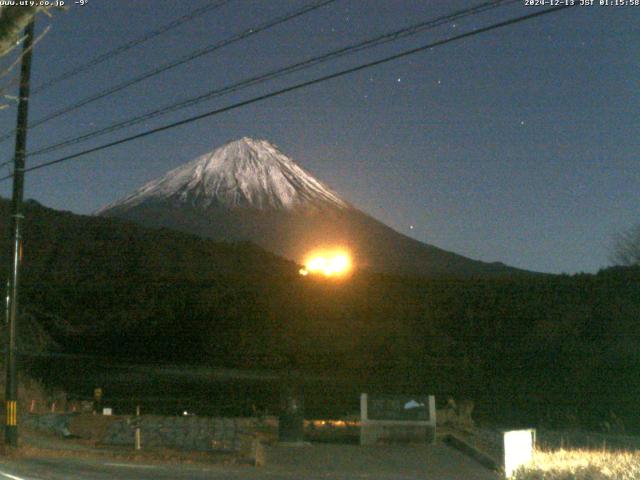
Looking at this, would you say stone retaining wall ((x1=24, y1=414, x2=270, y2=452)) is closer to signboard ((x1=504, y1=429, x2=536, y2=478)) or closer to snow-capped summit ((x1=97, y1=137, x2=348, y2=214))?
signboard ((x1=504, y1=429, x2=536, y2=478))

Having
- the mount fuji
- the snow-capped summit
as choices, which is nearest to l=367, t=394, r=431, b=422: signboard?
the mount fuji

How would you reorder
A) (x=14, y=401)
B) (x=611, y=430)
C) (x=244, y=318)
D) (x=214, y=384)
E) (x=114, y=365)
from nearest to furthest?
(x=14, y=401) → (x=611, y=430) → (x=214, y=384) → (x=114, y=365) → (x=244, y=318)

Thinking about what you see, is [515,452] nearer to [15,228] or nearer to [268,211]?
[15,228]

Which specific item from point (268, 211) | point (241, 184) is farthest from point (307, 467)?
point (241, 184)

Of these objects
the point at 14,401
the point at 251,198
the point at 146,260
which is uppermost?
Answer: the point at 251,198

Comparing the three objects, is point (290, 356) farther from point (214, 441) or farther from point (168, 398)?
point (214, 441)

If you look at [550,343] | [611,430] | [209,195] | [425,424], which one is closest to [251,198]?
[209,195]
